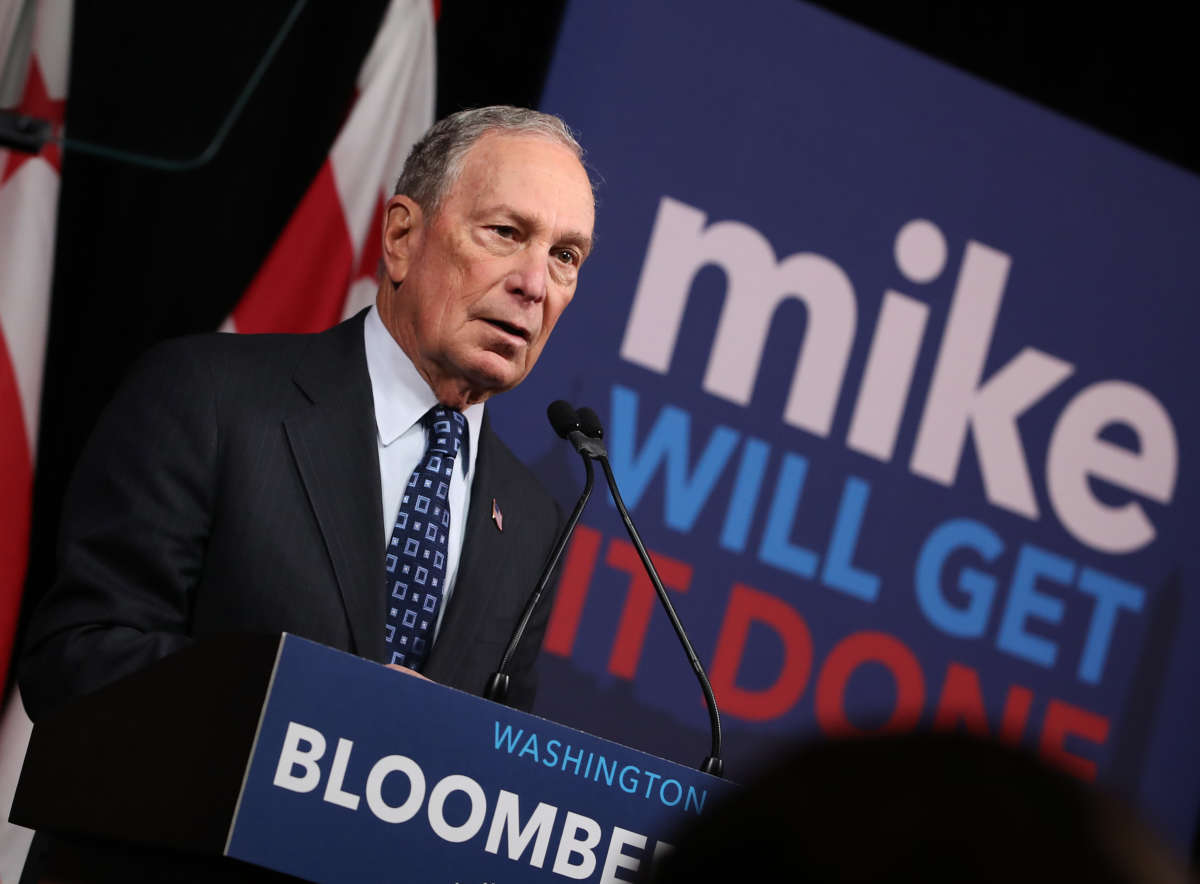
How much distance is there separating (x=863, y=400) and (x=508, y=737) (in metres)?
2.38

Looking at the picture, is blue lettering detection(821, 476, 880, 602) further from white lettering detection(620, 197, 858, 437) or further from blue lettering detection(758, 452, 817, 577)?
white lettering detection(620, 197, 858, 437)

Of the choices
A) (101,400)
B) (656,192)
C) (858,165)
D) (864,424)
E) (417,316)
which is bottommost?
(101,400)

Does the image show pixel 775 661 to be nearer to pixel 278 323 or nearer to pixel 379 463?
pixel 278 323

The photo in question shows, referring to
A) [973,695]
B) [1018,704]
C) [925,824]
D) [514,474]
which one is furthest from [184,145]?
[925,824]

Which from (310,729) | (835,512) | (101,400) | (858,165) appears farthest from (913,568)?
(310,729)

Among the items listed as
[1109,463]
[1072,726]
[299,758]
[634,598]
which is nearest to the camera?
[299,758]

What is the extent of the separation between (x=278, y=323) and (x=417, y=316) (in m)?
0.99

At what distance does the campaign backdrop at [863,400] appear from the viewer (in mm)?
3160

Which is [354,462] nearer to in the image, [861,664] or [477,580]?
[477,580]

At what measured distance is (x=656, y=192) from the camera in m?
3.21

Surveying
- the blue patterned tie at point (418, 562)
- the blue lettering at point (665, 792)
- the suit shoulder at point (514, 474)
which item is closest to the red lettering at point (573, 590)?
the suit shoulder at point (514, 474)

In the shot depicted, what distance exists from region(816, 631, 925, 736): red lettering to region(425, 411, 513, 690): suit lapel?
1.50 m

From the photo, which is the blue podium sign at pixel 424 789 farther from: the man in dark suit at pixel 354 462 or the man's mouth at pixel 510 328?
the man's mouth at pixel 510 328

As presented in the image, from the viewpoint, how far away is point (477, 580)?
188 centimetres
